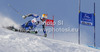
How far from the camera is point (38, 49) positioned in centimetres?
696

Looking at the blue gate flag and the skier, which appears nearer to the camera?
the skier

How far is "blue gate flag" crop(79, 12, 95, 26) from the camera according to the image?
20.1 meters

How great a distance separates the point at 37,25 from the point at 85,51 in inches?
384

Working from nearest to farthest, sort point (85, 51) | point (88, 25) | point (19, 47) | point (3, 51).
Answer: point (3, 51) → point (19, 47) → point (85, 51) → point (88, 25)

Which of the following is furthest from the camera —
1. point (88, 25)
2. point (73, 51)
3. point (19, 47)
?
point (88, 25)

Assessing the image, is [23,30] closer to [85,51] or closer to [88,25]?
[88,25]

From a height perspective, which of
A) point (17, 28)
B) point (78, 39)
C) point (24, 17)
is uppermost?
point (24, 17)

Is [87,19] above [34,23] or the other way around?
above

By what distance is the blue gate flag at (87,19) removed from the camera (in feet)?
65.8

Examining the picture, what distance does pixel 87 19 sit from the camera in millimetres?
20812

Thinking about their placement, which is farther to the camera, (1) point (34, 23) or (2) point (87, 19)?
(2) point (87, 19)

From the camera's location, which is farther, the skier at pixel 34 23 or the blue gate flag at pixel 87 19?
the blue gate flag at pixel 87 19

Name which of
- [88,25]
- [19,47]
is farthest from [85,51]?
[88,25]

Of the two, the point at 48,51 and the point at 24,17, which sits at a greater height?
the point at 24,17
